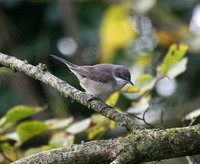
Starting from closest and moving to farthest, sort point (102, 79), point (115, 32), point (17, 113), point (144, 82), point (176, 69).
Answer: point (17, 113) → point (176, 69) → point (144, 82) → point (102, 79) → point (115, 32)

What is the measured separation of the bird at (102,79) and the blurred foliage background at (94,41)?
97cm

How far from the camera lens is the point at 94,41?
6.35m

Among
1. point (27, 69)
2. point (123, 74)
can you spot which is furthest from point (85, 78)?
point (27, 69)

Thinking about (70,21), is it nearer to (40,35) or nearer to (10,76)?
(40,35)

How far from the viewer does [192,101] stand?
17.0ft

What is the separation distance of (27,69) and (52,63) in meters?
3.16

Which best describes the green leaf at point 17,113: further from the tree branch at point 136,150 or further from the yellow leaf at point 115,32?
the yellow leaf at point 115,32

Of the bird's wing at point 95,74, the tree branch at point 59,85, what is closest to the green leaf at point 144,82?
the tree branch at point 59,85

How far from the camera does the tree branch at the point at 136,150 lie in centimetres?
205

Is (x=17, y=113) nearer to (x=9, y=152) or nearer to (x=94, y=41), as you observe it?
(x=9, y=152)

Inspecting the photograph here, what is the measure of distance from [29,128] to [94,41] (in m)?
3.81

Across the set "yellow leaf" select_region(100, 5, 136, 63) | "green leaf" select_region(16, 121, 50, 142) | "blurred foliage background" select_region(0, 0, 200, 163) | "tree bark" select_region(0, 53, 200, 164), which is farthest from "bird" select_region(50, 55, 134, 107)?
"tree bark" select_region(0, 53, 200, 164)

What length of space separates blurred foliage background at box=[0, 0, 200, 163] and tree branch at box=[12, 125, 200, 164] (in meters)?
2.86

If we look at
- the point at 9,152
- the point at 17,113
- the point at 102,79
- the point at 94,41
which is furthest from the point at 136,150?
the point at 94,41
